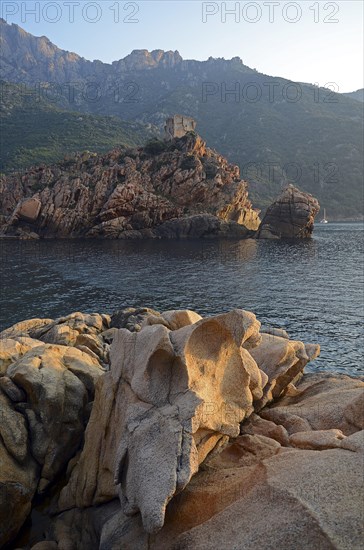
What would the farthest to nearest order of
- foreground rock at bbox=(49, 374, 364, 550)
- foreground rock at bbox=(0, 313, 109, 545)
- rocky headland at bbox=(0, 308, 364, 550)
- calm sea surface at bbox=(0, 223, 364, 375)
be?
1. calm sea surface at bbox=(0, 223, 364, 375)
2. foreground rock at bbox=(0, 313, 109, 545)
3. rocky headland at bbox=(0, 308, 364, 550)
4. foreground rock at bbox=(49, 374, 364, 550)

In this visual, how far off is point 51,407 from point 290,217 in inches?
4424

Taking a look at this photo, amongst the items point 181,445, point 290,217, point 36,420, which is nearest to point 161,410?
point 181,445

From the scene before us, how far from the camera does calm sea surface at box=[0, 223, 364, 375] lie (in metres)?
38.5

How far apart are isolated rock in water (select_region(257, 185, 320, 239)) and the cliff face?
9.88 meters

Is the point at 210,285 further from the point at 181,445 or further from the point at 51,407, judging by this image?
the point at 181,445

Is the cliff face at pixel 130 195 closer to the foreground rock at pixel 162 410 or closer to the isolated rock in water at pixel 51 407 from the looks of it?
the isolated rock in water at pixel 51 407

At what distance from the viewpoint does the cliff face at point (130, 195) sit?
118 meters

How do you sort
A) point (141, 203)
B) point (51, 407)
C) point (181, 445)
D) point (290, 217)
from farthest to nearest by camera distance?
1. point (290, 217)
2. point (141, 203)
3. point (51, 407)
4. point (181, 445)

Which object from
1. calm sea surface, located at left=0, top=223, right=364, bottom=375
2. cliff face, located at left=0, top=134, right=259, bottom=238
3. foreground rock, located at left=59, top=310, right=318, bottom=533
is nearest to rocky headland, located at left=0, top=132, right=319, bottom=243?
cliff face, located at left=0, top=134, right=259, bottom=238

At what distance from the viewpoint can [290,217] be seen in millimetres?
119688

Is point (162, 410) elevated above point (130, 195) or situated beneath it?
situated beneath

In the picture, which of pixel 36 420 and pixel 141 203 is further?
pixel 141 203

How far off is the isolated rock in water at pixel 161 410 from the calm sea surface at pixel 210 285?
55.1 ft

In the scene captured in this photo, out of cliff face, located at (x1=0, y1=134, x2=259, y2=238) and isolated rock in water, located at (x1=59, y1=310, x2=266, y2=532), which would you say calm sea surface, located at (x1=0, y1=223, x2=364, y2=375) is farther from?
cliff face, located at (x1=0, y1=134, x2=259, y2=238)
